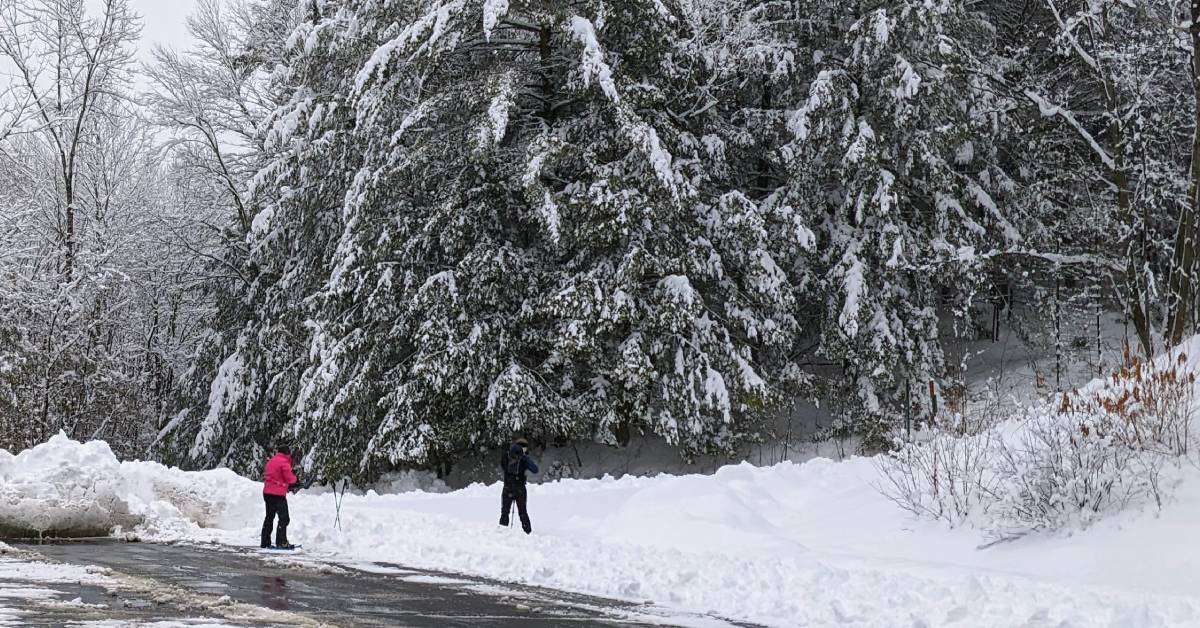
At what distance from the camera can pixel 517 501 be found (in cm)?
1560

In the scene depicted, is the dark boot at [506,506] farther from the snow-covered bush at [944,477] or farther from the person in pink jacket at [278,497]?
the snow-covered bush at [944,477]

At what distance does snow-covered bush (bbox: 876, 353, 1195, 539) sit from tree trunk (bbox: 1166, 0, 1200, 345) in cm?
601

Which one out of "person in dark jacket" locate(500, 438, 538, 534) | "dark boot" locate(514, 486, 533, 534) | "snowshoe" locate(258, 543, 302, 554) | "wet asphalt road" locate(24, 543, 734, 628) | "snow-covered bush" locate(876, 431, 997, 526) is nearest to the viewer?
"wet asphalt road" locate(24, 543, 734, 628)

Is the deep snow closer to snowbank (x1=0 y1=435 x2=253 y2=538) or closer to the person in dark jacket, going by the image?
snowbank (x1=0 y1=435 x2=253 y2=538)

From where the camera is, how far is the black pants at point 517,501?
1548cm

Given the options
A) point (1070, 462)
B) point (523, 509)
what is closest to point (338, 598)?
point (523, 509)

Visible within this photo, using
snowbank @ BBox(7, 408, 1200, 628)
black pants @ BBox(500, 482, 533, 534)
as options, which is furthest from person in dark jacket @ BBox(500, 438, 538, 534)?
snowbank @ BBox(7, 408, 1200, 628)

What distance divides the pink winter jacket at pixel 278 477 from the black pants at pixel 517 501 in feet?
9.49

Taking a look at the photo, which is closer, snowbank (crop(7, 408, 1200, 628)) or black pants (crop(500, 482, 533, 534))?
snowbank (crop(7, 408, 1200, 628))

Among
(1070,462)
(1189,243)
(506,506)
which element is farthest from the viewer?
(1189,243)

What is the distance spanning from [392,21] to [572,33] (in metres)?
4.98

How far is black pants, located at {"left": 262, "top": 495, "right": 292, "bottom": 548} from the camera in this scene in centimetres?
1512

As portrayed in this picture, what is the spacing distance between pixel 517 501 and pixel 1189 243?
41.1 feet

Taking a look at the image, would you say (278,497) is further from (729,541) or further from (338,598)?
(729,541)
